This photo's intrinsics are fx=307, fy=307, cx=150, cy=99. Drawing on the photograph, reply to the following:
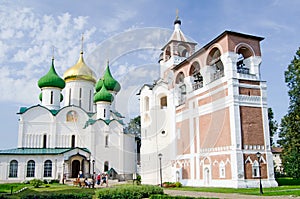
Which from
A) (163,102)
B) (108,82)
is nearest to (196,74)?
(163,102)

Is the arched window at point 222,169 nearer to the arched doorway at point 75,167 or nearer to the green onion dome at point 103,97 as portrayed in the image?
the arched doorway at point 75,167

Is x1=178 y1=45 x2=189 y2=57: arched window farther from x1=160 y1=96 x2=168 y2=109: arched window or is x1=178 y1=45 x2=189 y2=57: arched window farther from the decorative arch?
x1=160 y1=96 x2=168 y2=109: arched window

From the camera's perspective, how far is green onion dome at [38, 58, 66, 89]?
33.9m

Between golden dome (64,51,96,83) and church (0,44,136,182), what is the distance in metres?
0.13

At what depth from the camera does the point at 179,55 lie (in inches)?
1292

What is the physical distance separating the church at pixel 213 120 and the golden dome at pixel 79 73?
9.78 metres

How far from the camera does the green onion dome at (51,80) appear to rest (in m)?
33.9

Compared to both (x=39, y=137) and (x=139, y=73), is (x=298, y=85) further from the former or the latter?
(x=39, y=137)

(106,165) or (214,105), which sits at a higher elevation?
(214,105)

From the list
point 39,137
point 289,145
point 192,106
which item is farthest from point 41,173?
point 289,145

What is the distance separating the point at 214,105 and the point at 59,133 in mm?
18092

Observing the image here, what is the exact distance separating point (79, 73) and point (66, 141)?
8.81m

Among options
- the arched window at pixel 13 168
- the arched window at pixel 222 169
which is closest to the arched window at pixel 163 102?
the arched window at pixel 222 169

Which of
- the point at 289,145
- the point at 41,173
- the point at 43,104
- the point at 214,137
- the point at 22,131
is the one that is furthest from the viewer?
the point at 43,104
